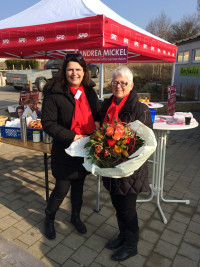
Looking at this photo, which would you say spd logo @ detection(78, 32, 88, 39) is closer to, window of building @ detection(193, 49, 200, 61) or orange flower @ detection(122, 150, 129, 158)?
orange flower @ detection(122, 150, 129, 158)

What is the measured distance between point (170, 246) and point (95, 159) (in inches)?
57.5

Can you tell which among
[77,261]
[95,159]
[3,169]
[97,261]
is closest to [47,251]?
[77,261]

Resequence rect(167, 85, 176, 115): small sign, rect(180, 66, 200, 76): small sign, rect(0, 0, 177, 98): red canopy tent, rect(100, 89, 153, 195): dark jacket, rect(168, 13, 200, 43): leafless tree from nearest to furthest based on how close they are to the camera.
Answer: rect(100, 89, 153, 195): dark jacket, rect(0, 0, 177, 98): red canopy tent, rect(167, 85, 176, 115): small sign, rect(180, 66, 200, 76): small sign, rect(168, 13, 200, 43): leafless tree

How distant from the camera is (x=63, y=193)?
2.33m

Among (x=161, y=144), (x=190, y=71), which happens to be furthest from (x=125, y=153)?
(x=190, y=71)

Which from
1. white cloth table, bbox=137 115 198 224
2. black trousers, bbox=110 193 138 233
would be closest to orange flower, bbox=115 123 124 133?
black trousers, bbox=110 193 138 233

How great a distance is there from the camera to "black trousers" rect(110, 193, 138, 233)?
1993 millimetres

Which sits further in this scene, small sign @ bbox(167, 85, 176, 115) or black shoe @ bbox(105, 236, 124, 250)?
small sign @ bbox(167, 85, 176, 115)

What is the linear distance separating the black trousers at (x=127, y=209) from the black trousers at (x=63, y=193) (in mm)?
500

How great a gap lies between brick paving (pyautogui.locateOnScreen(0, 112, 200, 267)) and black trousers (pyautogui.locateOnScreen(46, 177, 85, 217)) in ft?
1.17

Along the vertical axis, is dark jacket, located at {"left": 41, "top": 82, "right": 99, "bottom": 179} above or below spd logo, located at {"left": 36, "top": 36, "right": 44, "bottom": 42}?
below

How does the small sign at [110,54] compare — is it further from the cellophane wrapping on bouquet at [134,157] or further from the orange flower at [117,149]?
the orange flower at [117,149]

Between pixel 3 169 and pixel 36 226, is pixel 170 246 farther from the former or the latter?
pixel 3 169

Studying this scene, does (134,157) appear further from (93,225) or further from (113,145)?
(93,225)
